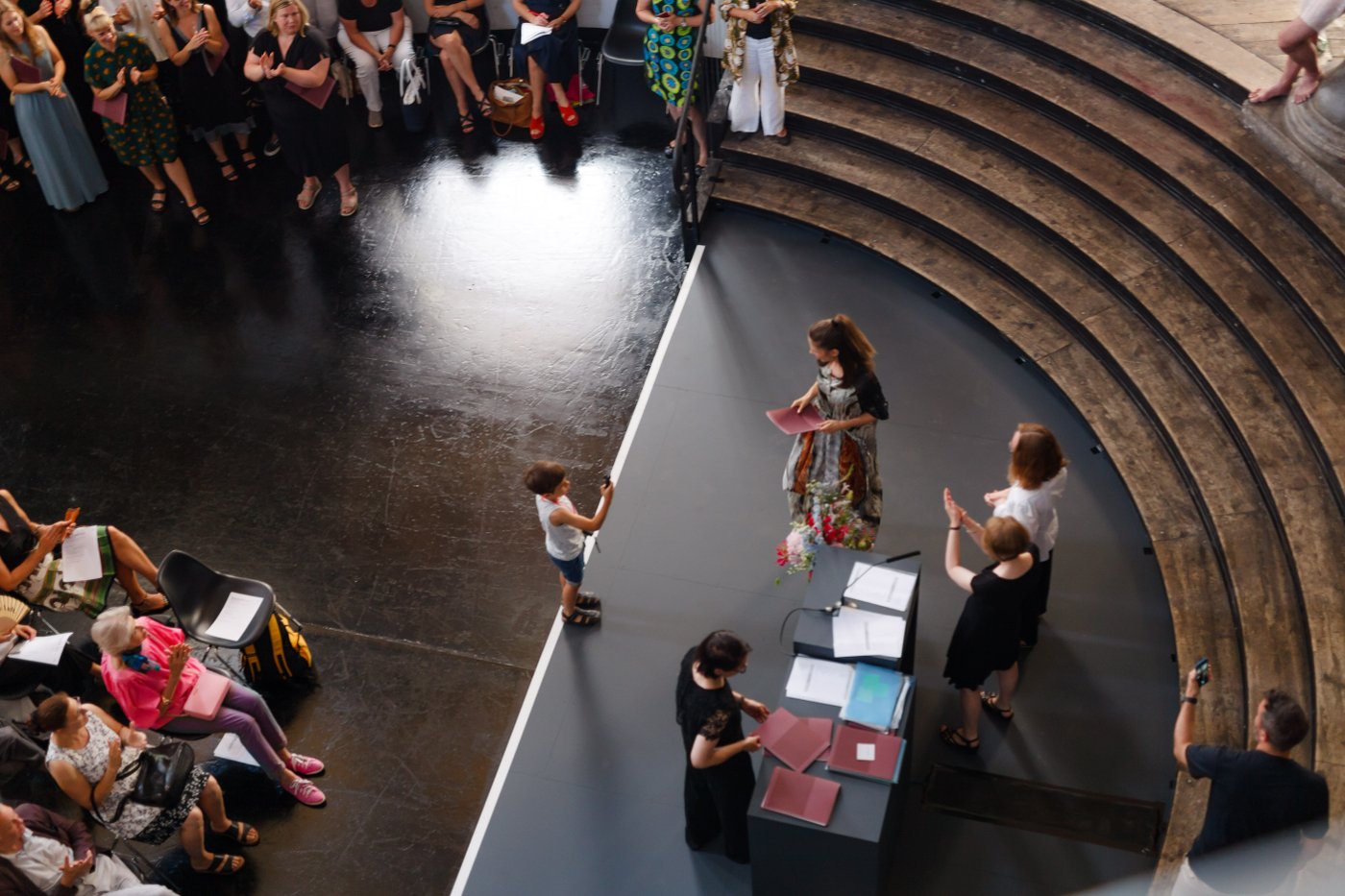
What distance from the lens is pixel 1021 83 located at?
8188 mm

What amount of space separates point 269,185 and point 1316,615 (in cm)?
756

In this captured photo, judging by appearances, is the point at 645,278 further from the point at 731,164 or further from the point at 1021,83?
the point at 1021,83

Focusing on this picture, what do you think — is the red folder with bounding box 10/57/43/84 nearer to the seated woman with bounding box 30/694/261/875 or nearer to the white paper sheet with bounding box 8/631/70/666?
the white paper sheet with bounding box 8/631/70/666

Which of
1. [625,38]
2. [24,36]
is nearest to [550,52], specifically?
[625,38]

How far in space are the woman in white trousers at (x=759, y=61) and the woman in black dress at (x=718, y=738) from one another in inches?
181

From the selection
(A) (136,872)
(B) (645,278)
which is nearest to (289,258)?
(B) (645,278)

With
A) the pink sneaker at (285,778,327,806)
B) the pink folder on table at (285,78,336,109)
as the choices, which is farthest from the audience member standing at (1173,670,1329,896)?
the pink folder on table at (285,78,336,109)

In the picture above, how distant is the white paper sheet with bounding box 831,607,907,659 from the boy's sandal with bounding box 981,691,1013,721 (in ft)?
2.74

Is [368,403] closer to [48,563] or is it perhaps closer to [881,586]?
[48,563]

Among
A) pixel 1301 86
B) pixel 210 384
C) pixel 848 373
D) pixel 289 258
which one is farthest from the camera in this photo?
pixel 289 258

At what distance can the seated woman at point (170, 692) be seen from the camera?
5383 mm

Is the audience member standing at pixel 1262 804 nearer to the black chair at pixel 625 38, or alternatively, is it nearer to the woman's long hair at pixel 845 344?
the woman's long hair at pixel 845 344

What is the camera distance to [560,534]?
6.11 m

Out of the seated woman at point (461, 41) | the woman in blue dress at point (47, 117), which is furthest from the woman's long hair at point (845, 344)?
the woman in blue dress at point (47, 117)
